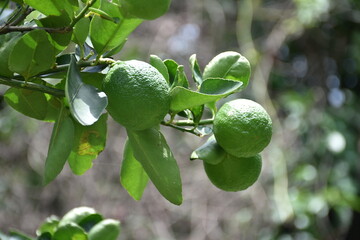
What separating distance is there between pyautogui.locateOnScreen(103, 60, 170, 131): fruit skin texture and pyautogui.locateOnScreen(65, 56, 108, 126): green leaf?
0.02m

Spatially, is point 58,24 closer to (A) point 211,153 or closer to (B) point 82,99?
(B) point 82,99

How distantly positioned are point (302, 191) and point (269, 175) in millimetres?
181

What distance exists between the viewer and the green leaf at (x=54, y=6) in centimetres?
58

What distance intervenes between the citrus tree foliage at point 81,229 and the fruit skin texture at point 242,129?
0.23m

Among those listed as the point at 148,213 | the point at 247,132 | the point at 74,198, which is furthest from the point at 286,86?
the point at 247,132

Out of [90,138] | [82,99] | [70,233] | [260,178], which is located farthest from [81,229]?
[260,178]

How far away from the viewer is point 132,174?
0.73m

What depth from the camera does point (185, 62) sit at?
9.71 ft

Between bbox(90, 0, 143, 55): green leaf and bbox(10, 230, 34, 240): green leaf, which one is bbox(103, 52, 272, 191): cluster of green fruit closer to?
bbox(90, 0, 143, 55): green leaf

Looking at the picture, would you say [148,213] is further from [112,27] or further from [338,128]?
[112,27]

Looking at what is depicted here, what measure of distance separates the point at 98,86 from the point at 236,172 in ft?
0.68

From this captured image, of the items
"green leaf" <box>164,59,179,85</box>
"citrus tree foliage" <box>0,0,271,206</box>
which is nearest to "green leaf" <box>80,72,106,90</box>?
"citrus tree foliage" <box>0,0,271,206</box>

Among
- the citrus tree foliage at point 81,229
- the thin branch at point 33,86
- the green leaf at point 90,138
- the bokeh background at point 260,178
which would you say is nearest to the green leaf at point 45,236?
the citrus tree foliage at point 81,229

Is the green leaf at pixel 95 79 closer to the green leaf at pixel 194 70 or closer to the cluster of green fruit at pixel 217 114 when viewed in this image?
the cluster of green fruit at pixel 217 114
